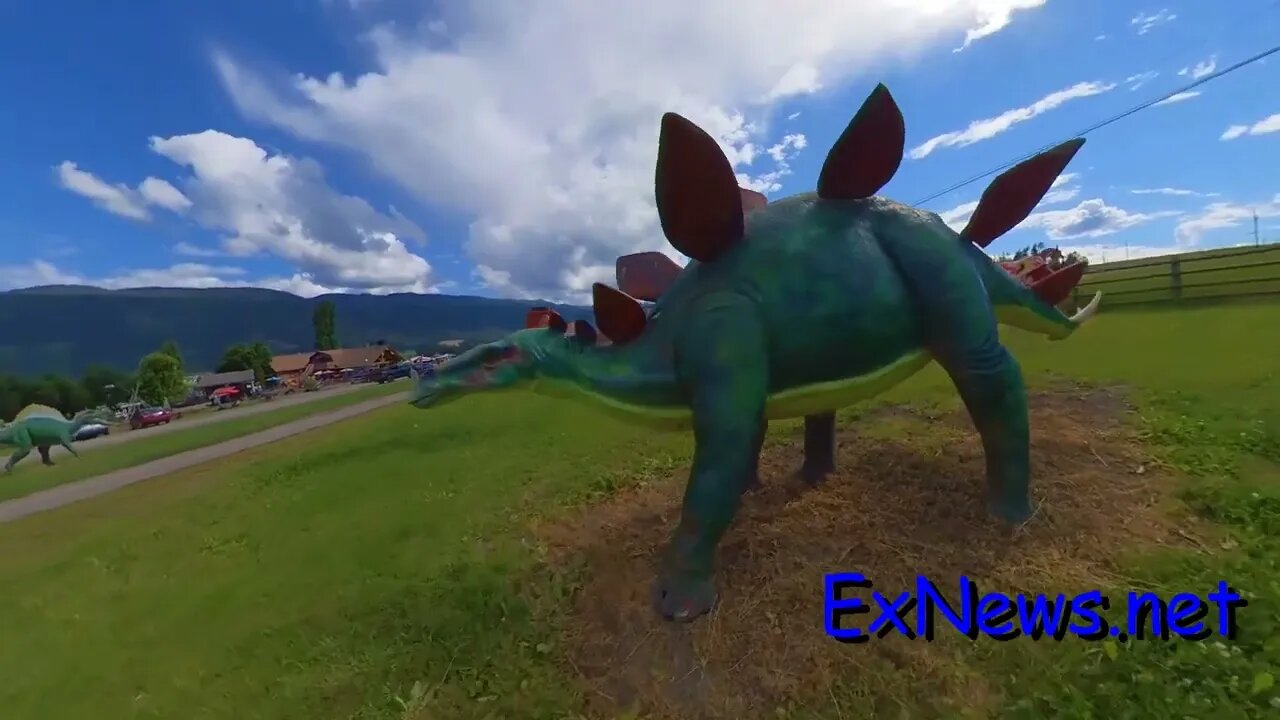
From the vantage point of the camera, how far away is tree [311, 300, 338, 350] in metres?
76.9

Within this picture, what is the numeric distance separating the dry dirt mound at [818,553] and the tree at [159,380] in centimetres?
5486

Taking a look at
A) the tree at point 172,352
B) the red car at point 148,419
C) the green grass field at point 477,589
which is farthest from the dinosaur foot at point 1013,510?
the tree at point 172,352

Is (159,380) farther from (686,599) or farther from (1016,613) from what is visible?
(1016,613)

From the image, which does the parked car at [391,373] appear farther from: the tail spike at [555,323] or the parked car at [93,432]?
the tail spike at [555,323]

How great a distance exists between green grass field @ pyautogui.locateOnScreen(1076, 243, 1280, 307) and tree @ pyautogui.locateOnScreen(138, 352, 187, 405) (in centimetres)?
5565

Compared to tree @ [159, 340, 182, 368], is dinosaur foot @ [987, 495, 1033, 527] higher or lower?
lower

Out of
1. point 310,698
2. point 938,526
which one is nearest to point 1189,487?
point 938,526

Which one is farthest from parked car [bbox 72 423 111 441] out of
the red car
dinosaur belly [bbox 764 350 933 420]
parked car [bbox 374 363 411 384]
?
dinosaur belly [bbox 764 350 933 420]

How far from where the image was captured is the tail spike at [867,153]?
3.32m

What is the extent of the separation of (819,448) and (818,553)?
1.17 metres

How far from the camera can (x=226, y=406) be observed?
40844 mm

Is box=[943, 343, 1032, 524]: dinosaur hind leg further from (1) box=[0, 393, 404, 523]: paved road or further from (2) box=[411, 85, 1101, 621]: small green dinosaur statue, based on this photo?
(1) box=[0, 393, 404, 523]: paved road

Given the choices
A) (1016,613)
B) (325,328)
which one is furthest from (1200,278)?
(325,328)

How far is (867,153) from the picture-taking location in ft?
11.4
